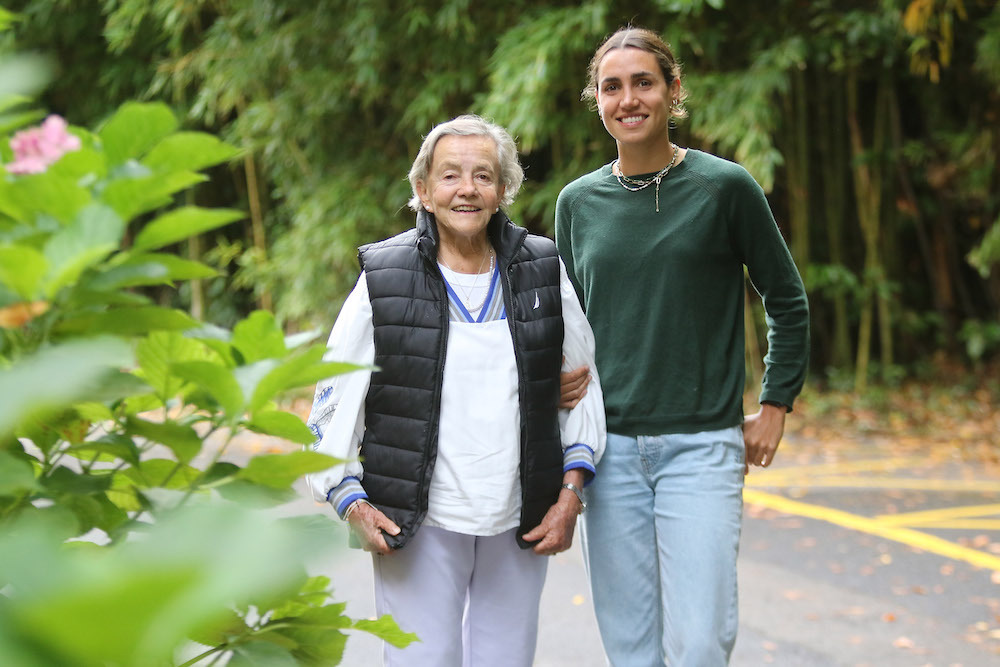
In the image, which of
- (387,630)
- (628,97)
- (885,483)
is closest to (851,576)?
(885,483)

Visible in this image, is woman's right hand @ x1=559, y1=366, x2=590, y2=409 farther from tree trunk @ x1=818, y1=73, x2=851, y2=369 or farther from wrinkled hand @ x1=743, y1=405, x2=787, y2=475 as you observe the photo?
tree trunk @ x1=818, y1=73, x2=851, y2=369

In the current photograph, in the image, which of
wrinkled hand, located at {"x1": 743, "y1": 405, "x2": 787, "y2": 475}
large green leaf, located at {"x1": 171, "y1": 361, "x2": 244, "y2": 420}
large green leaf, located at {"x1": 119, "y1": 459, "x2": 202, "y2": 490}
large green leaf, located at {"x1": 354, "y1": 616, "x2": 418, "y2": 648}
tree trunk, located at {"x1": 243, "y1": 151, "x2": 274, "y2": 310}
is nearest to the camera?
large green leaf, located at {"x1": 171, "y1": 361, "x2": 244, "y2": 420}

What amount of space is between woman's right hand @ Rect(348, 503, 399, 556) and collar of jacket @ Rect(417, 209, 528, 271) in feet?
1.57

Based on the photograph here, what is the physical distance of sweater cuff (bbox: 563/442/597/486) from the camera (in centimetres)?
208

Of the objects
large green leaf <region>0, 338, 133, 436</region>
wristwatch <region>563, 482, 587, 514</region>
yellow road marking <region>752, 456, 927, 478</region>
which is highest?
large green leaf <region>0, 338, 133, 436</region>

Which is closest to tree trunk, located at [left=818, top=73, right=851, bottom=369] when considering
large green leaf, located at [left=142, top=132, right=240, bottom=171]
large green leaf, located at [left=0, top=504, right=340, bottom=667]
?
large green leaf, located at [left=142, top=132, right=240, bottom=171]

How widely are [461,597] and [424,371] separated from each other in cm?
47

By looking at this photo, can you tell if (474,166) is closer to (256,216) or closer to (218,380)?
(218,380)

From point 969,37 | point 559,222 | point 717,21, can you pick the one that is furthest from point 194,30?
point 559,222

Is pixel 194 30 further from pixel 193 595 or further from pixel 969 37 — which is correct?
pixel 193 595

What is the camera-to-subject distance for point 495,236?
2.09 metres

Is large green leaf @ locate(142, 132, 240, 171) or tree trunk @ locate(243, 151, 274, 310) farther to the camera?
tree trunk @ locate(243, 151, 274, 310)

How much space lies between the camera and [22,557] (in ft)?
1.71

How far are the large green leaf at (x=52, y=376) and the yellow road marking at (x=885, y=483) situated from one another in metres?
5.47
